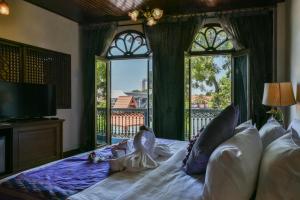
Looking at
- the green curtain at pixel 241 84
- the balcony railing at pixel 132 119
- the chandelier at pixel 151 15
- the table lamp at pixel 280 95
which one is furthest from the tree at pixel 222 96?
the chandelier at pixel 151 15

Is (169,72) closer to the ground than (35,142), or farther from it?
farther from it

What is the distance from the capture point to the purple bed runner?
158cm

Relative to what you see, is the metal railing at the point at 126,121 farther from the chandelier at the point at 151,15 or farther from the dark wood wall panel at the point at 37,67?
the chandelier at the point at 151,15

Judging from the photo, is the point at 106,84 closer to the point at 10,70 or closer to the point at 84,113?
the point at 84,113

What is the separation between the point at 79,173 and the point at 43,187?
0.32 meters

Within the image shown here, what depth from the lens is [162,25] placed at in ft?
17.0

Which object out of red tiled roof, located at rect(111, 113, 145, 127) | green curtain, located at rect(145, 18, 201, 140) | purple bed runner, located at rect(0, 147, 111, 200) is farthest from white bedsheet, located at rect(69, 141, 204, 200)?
red tiled roof, located at rect(111, 113, 145, 127)

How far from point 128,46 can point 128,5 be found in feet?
3.35

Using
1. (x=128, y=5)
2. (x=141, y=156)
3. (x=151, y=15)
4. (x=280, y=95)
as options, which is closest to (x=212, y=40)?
(x=151, y=15)

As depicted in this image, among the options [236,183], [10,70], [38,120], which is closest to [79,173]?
[236,183]

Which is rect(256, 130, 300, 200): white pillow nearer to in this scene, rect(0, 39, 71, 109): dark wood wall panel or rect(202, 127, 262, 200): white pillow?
rect(202, 127, 262, 200): white pillow

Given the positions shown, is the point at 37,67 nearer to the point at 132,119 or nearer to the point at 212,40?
the point at 212,40

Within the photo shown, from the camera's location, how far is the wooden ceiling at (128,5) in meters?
4.55

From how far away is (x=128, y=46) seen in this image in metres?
→ 5.58
